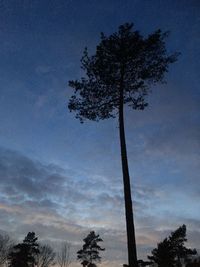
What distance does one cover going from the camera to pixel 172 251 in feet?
178

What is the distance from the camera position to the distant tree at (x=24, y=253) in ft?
190

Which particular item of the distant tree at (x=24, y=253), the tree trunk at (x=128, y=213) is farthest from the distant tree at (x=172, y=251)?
the tree trunk at (x=128, y=213)

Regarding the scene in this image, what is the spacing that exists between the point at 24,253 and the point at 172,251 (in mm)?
24820

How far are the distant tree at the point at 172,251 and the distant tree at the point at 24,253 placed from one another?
812 inches

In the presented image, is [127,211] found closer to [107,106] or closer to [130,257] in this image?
[130,257]

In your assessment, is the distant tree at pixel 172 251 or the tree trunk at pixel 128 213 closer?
the tree trunk at pixel 128 213

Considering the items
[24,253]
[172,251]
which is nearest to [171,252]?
[172,251]

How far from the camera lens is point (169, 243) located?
53.7 m

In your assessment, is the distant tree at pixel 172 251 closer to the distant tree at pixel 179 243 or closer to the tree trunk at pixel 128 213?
the distant tree at pixel 179 243

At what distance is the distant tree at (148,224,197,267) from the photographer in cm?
5093

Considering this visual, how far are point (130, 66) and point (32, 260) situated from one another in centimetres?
4763

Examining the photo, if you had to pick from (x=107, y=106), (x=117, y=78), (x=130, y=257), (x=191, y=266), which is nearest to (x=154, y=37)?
(x=117, y=78)

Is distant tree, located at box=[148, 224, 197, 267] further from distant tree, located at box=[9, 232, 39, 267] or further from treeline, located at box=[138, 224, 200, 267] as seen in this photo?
distant tree, located at box=[9, 232, 39, 267]

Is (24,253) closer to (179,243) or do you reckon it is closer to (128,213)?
(179,243)
